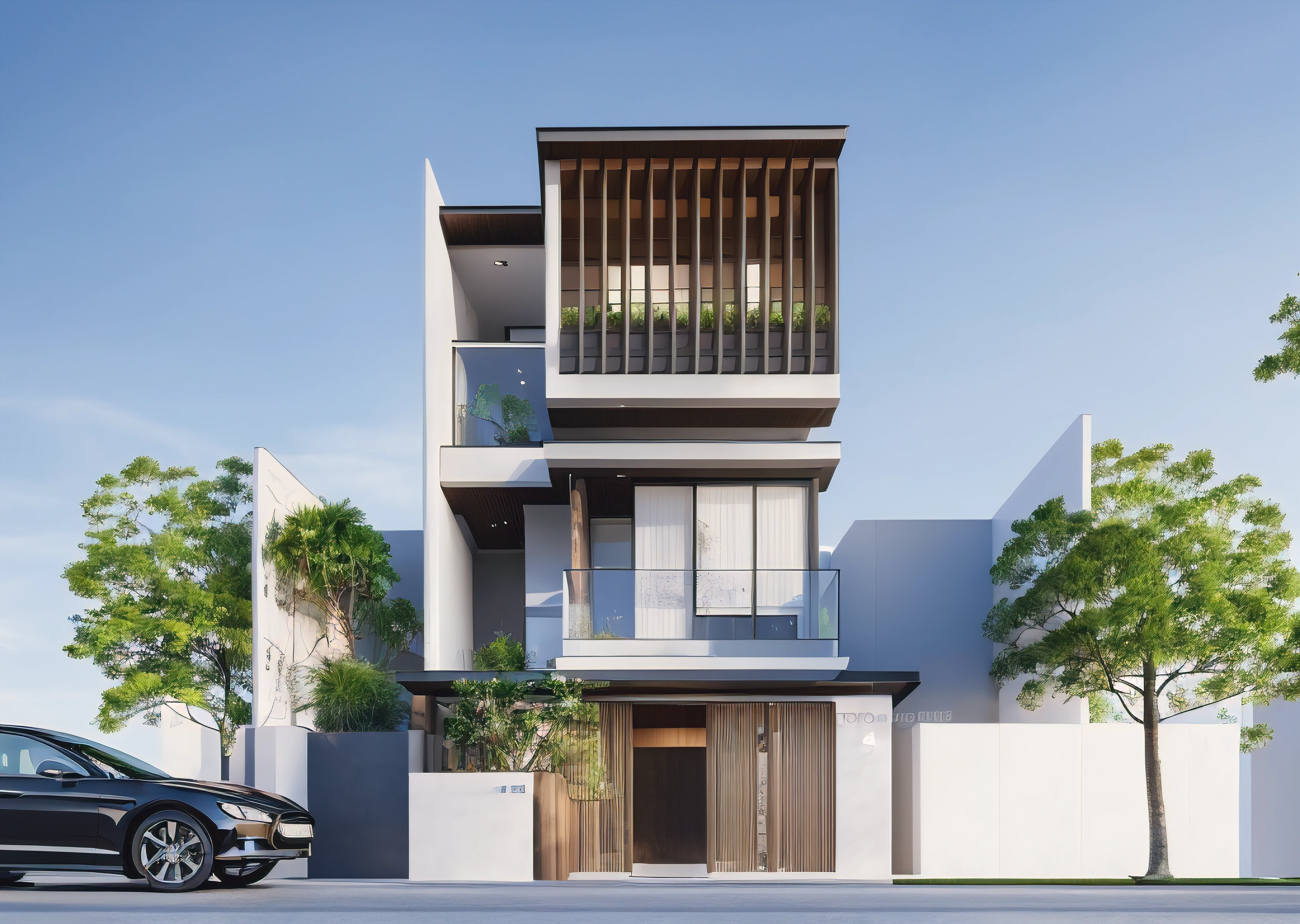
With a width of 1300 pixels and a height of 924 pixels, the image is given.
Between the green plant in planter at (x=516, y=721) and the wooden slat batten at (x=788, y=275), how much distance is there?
6.14 metres

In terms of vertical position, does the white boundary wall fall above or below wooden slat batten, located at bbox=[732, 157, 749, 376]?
below

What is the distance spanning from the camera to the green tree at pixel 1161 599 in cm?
1708

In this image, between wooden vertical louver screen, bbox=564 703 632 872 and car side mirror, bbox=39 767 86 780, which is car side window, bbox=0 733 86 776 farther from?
wooden vertical louver screen, bbox=564 703 632 872

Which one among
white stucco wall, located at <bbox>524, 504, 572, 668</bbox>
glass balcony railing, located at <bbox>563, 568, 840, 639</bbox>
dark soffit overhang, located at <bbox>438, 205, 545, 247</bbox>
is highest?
dark soffit overhang, located at <bbox>438, 205, 545, 247</bbox>

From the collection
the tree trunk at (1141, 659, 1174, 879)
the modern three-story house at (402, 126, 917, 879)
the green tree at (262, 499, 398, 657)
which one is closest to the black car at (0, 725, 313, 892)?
the modern three-story house at (402, 126, 917, 879)

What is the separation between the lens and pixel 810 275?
61.6ft

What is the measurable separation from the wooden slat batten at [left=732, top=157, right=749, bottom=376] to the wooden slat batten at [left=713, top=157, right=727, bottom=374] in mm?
244

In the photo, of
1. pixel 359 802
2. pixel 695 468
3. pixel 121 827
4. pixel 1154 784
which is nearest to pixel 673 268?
pixel 695 468

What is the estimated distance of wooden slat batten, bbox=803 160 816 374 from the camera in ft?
61.5

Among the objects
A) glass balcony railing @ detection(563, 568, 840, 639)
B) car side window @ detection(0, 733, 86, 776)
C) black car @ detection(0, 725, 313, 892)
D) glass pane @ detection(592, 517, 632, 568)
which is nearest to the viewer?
black car @ detection(0, 725, 313, 892)

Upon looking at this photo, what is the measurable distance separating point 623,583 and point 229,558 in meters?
12.4

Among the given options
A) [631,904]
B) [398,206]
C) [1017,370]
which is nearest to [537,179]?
[398,206]

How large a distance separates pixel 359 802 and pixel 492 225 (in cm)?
999

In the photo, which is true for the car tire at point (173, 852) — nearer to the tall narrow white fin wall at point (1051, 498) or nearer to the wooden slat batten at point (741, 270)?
the wooden slat batten at point (741, 270)
